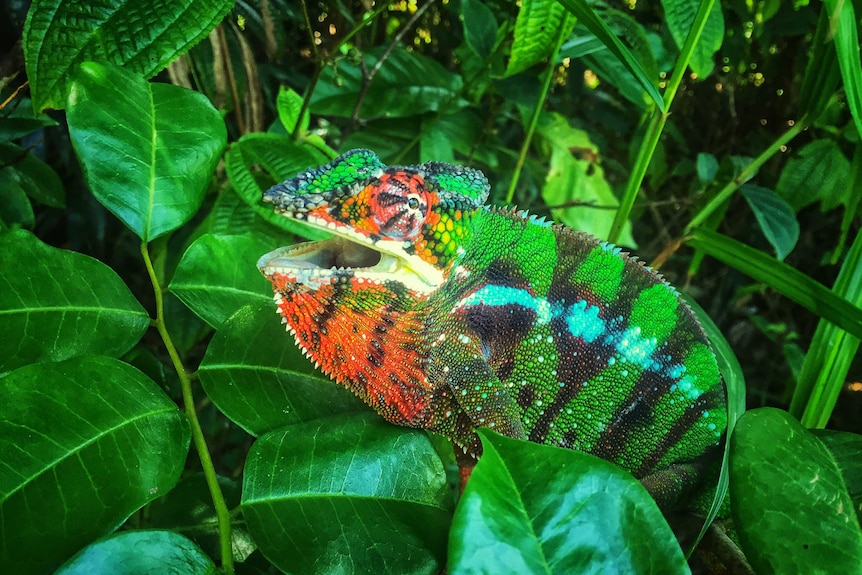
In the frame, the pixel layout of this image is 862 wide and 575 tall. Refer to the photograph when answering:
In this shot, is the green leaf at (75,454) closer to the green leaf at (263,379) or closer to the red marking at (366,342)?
the green leaf at (263,379)

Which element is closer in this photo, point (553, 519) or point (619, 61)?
point (553, 519)

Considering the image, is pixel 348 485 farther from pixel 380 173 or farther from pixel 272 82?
pixel 272 82

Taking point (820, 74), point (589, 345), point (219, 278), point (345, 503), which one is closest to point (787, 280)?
point (589, 345)

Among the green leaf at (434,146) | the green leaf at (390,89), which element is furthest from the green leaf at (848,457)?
the green leaf at (390,89)

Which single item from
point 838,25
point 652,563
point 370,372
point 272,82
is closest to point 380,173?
point 370,372

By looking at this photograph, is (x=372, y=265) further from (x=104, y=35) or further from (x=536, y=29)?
(x=536, y=29)

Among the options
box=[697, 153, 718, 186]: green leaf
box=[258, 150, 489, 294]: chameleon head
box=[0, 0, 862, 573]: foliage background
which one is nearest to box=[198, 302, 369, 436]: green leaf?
box=[0, 0, 862, 573]: foliage background
